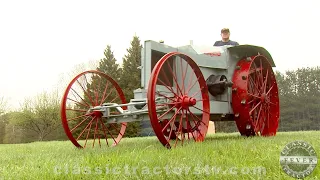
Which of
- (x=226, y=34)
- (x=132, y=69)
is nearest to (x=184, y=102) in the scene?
(x=226, y=34)

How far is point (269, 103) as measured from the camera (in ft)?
21.5

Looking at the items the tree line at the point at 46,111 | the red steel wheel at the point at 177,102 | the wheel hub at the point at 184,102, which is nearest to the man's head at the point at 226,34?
the red steel wheel at the point at 177,102

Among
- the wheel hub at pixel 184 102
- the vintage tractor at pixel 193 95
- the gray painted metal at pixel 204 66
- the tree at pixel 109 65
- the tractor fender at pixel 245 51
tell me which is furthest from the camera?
the tree at pixel 109 65

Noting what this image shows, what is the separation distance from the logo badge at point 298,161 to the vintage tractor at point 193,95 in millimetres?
1652

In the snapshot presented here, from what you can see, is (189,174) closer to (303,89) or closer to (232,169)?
(232,169)

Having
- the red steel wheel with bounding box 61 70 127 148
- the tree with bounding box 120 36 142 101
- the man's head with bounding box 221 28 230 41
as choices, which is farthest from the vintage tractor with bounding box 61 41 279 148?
the tree with bounding box 120 36 142 101

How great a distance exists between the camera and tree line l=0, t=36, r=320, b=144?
78.5 feet

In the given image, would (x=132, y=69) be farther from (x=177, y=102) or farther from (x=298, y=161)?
(x=298, y=161)

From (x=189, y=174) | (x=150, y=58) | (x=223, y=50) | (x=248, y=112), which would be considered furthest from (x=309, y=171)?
(x=223, y=50)

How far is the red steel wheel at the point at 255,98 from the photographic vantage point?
5805mm

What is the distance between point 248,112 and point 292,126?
839 inches

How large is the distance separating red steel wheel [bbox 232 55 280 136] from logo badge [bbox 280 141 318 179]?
3098 millimetres

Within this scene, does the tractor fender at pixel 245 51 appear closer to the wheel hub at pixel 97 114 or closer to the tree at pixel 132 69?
the wheel hub at pixel 97 114

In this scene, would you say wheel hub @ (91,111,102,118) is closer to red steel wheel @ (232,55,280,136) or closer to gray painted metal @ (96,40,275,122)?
gray painted metal @ (96,40,275,122)
